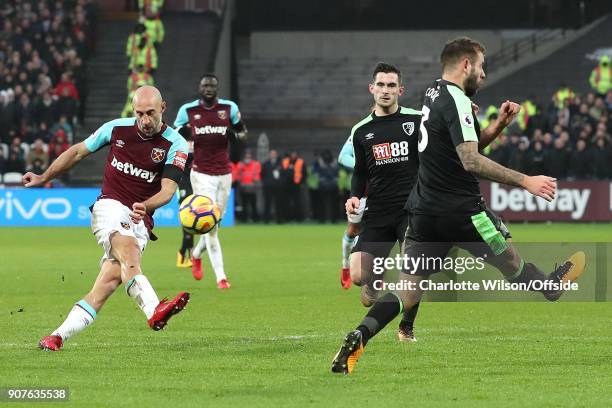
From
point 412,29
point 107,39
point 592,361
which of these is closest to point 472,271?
point 592,361

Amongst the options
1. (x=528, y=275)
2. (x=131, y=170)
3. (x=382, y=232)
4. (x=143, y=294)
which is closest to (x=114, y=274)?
(x=143, y=294)

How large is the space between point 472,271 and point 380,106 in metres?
2.37

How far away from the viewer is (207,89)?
16.6 meters

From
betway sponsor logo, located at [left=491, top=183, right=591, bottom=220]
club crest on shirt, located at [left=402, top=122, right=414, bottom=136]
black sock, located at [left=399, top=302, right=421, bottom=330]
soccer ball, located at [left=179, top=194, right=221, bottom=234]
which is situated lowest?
betway sponsor logo, located at [left=491, top=183, right=591, bottom=220]

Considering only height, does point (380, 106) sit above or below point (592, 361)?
above

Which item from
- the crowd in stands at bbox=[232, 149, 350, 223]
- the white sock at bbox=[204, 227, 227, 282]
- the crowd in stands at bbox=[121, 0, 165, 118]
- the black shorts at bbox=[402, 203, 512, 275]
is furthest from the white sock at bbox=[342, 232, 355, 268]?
the crowd in stands at bbox=[121, 0, 165, 118]

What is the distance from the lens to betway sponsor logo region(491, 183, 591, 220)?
32531 millimetres

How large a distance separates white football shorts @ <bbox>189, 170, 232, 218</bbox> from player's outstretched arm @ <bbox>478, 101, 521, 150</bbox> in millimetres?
7839

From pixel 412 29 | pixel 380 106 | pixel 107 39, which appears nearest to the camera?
pixel 380 106

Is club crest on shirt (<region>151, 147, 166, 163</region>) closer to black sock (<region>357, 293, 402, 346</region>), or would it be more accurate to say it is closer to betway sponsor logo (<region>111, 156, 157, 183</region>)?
betway sponsor logo (<region>111, 156, 157, 183</region>)

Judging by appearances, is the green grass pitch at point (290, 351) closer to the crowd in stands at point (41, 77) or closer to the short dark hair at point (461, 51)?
the short dark hair at point (461, 51)

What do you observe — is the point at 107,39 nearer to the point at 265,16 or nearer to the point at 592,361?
the point at 265,16

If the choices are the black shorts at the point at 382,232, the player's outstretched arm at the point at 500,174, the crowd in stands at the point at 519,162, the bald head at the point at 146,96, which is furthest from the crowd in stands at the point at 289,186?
the player's outstretched arm at the point at 500,174

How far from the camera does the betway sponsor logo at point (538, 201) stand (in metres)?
32.5
